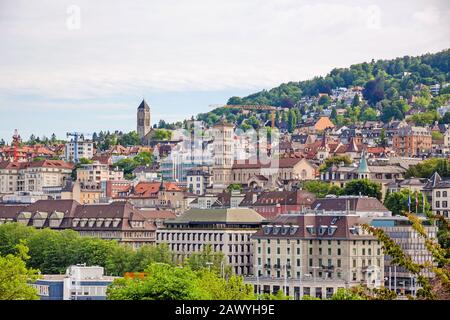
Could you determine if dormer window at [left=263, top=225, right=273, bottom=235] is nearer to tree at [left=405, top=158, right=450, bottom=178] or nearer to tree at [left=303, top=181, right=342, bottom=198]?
tree at [left=303, top=181, right=342, bottom=198]

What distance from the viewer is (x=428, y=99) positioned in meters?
159

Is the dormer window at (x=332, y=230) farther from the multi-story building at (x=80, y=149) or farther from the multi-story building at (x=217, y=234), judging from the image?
the multi-story building at (x=80, y=149)

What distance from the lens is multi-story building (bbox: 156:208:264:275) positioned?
69.1m

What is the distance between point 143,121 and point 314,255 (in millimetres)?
96329

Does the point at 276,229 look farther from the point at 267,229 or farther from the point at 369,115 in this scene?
the point at 369,115

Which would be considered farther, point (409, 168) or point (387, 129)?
point (387, 129)

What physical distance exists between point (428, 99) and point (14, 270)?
445 ft

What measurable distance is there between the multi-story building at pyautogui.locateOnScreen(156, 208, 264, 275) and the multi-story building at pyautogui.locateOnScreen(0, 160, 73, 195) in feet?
153

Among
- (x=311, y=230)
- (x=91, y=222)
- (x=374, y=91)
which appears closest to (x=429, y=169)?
(x=91, y=222)

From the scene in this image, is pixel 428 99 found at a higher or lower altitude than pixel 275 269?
higher

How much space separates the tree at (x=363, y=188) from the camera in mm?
85188
